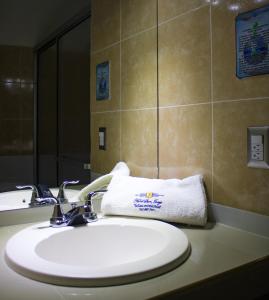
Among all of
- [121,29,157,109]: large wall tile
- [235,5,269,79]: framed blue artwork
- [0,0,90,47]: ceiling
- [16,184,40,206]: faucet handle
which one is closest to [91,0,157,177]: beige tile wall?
[121,29,157,109]: large wall tile

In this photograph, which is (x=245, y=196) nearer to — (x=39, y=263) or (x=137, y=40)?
(x=39, y=263)

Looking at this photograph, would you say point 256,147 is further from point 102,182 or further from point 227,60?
point 102,182

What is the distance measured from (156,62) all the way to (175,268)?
0.94 m

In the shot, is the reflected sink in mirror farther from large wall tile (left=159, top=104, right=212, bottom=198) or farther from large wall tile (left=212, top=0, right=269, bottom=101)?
large wall tile (left=212, top=0, right=269, bottom=101)

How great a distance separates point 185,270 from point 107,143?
0.78 meters

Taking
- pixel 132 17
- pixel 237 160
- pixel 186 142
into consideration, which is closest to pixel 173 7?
pixel 132 17

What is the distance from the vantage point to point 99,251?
1225 mm

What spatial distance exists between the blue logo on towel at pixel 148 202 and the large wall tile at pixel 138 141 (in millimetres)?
246

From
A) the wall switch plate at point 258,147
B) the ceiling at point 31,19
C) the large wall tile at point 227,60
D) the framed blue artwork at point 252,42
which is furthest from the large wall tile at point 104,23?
the wall switch plate at point 258,147

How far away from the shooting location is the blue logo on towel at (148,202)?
4.23 feet

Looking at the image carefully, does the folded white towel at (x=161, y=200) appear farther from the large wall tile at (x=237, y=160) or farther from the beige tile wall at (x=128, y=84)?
the beige tile wall at (x=128, y=84)

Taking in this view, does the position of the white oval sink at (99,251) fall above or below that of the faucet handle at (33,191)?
below

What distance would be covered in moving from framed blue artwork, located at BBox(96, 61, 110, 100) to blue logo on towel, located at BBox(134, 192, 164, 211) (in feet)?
1.62

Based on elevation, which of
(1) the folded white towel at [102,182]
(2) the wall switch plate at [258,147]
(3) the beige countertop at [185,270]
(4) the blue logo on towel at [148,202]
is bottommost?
(3) the beige countertop at [185,270]
